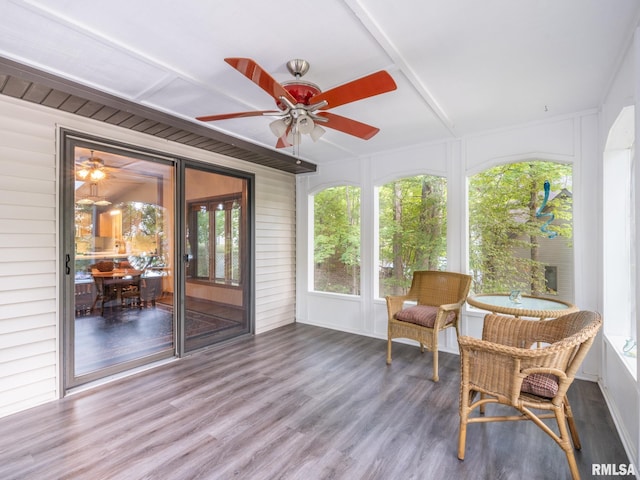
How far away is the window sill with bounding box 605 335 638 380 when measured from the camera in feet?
7.07

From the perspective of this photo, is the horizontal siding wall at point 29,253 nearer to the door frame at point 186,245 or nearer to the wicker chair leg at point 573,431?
the door frame at point 186,245

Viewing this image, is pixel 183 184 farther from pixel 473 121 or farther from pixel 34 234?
pixel 473 121

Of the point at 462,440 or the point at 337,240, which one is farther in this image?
the point at 337,240

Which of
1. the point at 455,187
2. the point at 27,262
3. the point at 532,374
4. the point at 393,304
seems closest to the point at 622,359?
the point at 532,374

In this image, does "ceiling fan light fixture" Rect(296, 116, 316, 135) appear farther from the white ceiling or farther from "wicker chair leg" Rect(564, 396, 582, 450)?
"wicker chair leg" Rect(564, 396, 582, 450)

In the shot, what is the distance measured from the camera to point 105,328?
330cm

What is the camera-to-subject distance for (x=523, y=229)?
12.1ft

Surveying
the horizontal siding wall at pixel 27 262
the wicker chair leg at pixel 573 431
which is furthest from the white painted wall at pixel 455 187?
the horizontal siding wall at pixel 27 262

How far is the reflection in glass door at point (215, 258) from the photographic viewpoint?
13.0ft

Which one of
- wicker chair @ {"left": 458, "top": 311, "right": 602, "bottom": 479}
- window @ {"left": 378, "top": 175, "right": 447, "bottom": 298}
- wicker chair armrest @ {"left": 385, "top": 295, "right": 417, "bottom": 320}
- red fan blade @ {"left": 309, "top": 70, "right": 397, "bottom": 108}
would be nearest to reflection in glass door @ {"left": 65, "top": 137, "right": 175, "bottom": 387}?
red fan blade @ {"left": 309, "top": 70, "right": 397, "bottom": 108}

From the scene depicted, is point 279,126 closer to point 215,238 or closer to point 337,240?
point 215,238

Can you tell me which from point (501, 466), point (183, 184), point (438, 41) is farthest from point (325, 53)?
point (501, 466)

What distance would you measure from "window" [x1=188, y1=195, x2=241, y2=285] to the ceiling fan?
1.93 metres

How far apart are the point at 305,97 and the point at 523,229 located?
9.67 feet
